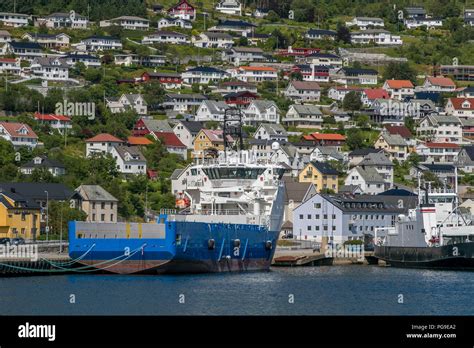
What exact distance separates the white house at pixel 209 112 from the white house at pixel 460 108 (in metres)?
30.4

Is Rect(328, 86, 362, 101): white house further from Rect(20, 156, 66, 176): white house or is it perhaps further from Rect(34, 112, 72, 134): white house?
Rect(20, 156, 66, 176): white house

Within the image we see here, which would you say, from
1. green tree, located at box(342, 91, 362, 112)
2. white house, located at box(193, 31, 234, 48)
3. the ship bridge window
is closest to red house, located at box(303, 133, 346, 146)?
green tree, located at box(342, 91, 362, 112)

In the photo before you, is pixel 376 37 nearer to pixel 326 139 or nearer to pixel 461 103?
pixel 461 103

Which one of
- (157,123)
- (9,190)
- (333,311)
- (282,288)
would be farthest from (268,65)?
(333,311)

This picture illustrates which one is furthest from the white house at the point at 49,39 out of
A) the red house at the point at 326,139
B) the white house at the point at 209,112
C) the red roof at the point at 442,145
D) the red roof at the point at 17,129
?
the red roof at the point at 442,145

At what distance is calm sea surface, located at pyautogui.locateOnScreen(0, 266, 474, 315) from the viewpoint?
47231 mm

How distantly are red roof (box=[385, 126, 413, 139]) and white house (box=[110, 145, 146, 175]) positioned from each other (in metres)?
35.0

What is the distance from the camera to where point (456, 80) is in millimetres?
179000

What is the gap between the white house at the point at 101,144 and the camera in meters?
123

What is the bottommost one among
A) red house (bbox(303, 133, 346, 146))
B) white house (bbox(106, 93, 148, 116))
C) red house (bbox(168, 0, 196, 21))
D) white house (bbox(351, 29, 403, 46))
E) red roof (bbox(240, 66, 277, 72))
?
red house (bbox(303, 133, 346, 146))

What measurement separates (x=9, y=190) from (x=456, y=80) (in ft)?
337

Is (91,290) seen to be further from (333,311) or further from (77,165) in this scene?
(77,165)

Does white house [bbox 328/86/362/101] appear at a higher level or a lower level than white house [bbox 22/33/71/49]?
lower

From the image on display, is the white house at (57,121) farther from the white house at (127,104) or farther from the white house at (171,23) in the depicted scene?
the white house at (171,23)
